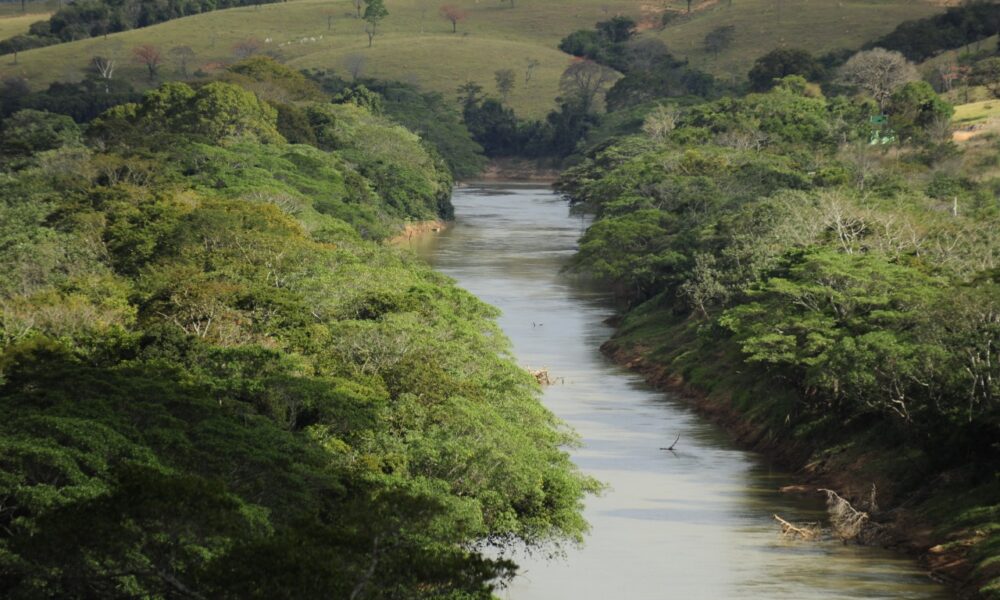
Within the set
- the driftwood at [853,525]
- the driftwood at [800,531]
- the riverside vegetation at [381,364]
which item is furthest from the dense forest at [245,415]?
the driftwood at [853,525]

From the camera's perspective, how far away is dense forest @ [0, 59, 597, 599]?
32219 millimetres

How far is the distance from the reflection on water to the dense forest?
2791 millimetres

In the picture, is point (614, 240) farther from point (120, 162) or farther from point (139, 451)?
point (139, 451)

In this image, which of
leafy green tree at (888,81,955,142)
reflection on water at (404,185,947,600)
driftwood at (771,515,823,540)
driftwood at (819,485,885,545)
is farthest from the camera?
leafy green tree at (888,81,955,142)

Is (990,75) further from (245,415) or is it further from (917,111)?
(245,415)

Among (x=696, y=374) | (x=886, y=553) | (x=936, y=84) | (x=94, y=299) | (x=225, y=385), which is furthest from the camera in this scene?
(x=936, y=84)

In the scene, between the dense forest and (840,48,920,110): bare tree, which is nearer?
the dense forest

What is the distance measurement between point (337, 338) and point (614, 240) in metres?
54.5

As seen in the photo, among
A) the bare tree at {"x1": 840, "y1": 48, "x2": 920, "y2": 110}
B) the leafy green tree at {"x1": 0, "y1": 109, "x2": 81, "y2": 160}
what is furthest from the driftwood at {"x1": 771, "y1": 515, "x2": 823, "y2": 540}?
the bare tree at {"x1": 840, "y1": 48, "x2": 920, "y2": 110}

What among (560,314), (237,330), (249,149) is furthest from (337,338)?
(249,149)

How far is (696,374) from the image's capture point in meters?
87.8

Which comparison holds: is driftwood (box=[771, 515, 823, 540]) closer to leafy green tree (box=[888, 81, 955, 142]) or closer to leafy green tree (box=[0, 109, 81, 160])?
leafy green tree (box=[888, 81, 955, 142])

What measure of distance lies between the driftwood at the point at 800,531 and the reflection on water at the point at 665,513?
2.11 ft

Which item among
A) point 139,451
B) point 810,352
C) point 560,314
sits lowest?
point 560,314
